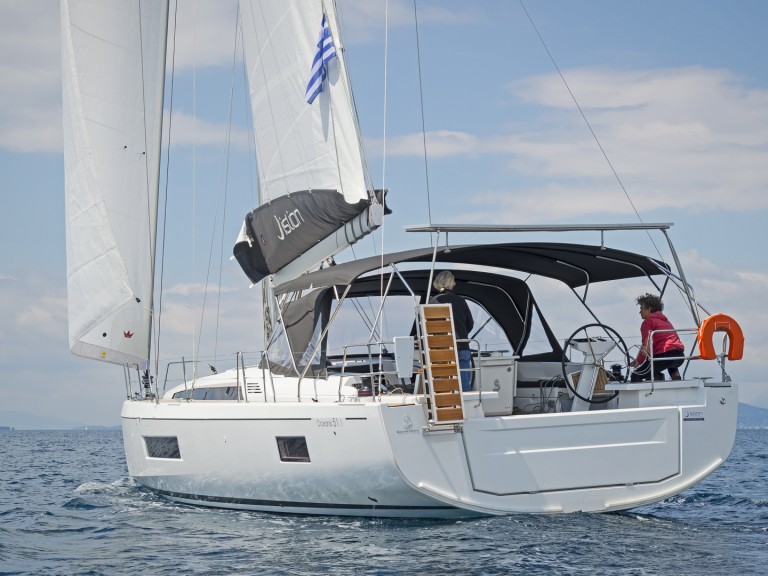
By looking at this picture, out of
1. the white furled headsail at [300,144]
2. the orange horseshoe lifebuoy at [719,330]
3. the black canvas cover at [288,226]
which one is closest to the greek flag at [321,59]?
the white furled headsail at [300,144]

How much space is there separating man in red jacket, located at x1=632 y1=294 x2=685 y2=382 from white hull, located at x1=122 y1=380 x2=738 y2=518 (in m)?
0.49

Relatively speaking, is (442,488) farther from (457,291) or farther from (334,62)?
(334,62)

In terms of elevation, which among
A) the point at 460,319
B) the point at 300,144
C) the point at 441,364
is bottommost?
the point at 441,364

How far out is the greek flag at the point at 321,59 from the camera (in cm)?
1205

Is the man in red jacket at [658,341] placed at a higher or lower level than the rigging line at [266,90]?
lower

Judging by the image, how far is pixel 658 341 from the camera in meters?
10.2

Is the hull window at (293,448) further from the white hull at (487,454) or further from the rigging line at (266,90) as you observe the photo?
the rigging line at (266,90)

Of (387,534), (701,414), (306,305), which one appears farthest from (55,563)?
(701,414)

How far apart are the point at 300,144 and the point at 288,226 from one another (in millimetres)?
1037

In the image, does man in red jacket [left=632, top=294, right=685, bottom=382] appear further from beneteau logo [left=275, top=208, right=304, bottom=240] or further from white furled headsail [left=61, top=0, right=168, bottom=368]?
white furled headsail [left=61, top=0, right=168, bottom=368]

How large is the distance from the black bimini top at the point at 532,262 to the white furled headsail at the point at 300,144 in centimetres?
79

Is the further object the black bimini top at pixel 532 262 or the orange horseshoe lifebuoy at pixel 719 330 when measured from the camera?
the black bimini top at pixel 532 262

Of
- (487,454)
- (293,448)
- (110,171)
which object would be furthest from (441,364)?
(110,171)

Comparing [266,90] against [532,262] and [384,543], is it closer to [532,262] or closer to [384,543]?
[532,262]
